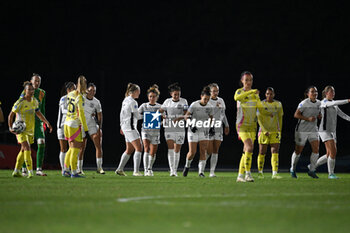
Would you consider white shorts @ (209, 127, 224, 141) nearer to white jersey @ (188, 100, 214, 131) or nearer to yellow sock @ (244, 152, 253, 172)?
white jersey @ (188, 100, 214, 131)

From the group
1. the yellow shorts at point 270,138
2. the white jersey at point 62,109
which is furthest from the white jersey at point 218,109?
the white jersey at point 62,109

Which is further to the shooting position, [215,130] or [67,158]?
[215,130]

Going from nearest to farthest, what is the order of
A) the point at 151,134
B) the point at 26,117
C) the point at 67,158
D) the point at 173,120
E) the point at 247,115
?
the point at 247,115 < the point at 26,117 < the point at 67,158 < the point at 173,120 < the point at 151,134

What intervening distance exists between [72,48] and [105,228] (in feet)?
85.5

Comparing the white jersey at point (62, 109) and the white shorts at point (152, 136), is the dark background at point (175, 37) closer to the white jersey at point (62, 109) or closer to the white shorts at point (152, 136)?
the white shorts at point (152, 136)

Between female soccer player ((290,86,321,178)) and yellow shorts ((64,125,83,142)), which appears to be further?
female soccer player ((290,86,321,178))

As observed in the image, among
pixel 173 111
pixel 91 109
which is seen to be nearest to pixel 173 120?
pixel 173 111

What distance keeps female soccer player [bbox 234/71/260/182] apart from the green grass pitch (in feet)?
5.35

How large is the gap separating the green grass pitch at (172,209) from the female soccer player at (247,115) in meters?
1.63

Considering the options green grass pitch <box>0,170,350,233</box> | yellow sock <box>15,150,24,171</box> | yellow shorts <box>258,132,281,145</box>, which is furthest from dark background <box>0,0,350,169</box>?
green grass pitch <box>0,170,350,233</box>

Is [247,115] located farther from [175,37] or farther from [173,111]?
[175,37]

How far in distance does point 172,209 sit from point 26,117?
6.90 metres

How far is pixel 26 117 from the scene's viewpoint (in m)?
13.6

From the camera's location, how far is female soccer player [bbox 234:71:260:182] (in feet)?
40.0
